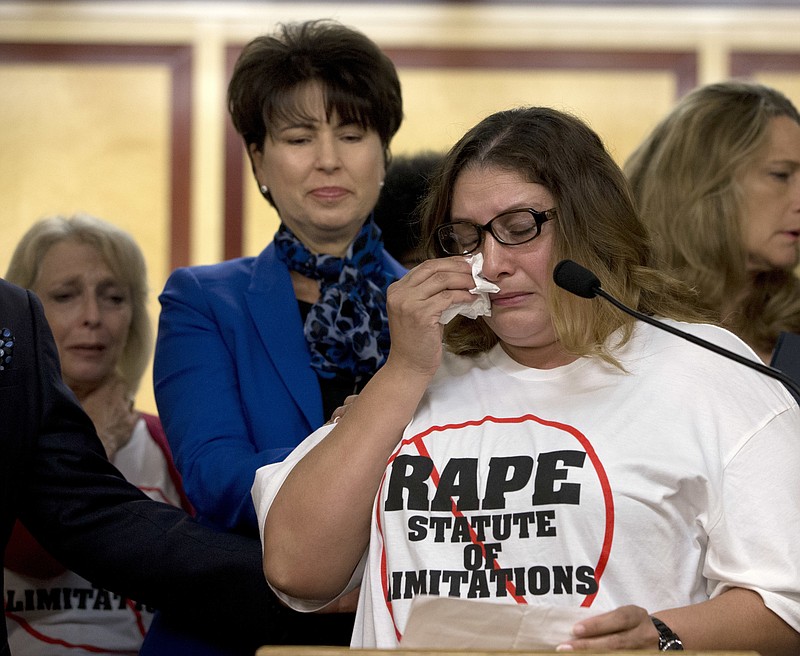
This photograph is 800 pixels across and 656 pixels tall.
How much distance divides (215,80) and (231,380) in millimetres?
2464

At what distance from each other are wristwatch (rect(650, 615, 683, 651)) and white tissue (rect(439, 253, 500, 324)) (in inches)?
19.4

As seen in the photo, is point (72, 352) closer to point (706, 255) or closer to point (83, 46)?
point (706, 255)

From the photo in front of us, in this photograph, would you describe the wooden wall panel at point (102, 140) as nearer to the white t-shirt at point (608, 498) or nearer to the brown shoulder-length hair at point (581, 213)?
the brown shoulder-length hair at point (581, 213)

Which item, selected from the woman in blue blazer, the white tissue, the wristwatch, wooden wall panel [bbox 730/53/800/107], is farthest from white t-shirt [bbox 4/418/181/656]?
wooden wall panel [bbox 730/53/800/107]

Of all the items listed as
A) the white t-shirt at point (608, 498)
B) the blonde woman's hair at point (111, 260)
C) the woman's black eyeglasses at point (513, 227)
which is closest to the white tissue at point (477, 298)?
the woman's black eyeglasses at point (513, 227)

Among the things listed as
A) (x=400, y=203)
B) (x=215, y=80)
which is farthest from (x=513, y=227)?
(x=215, y=80)

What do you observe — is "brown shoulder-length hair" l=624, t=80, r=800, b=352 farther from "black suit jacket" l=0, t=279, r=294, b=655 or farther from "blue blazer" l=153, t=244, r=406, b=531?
"black suit jacket" l=0, t=279, r=294, b=655

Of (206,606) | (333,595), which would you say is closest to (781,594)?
(333,595)

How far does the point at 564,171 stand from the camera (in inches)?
67.3

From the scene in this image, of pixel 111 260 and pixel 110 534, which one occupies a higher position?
pixel 111 260

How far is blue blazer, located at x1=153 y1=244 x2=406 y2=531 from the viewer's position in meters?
1.97

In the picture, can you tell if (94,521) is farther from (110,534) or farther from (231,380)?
(231,380)

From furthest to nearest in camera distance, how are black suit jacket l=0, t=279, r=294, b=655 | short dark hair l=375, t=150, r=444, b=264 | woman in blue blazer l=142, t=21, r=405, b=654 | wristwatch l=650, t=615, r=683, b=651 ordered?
short dark hair l=375, t=150, r=444, b=264 → woman in blue blazer l=142, t=21, r=405, b=654 → black suit jacket l=0, t=279, r=294, b=655 → wristwatch l=650, t=615, r=683, b=651

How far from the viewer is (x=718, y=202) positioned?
2523 millimetres
